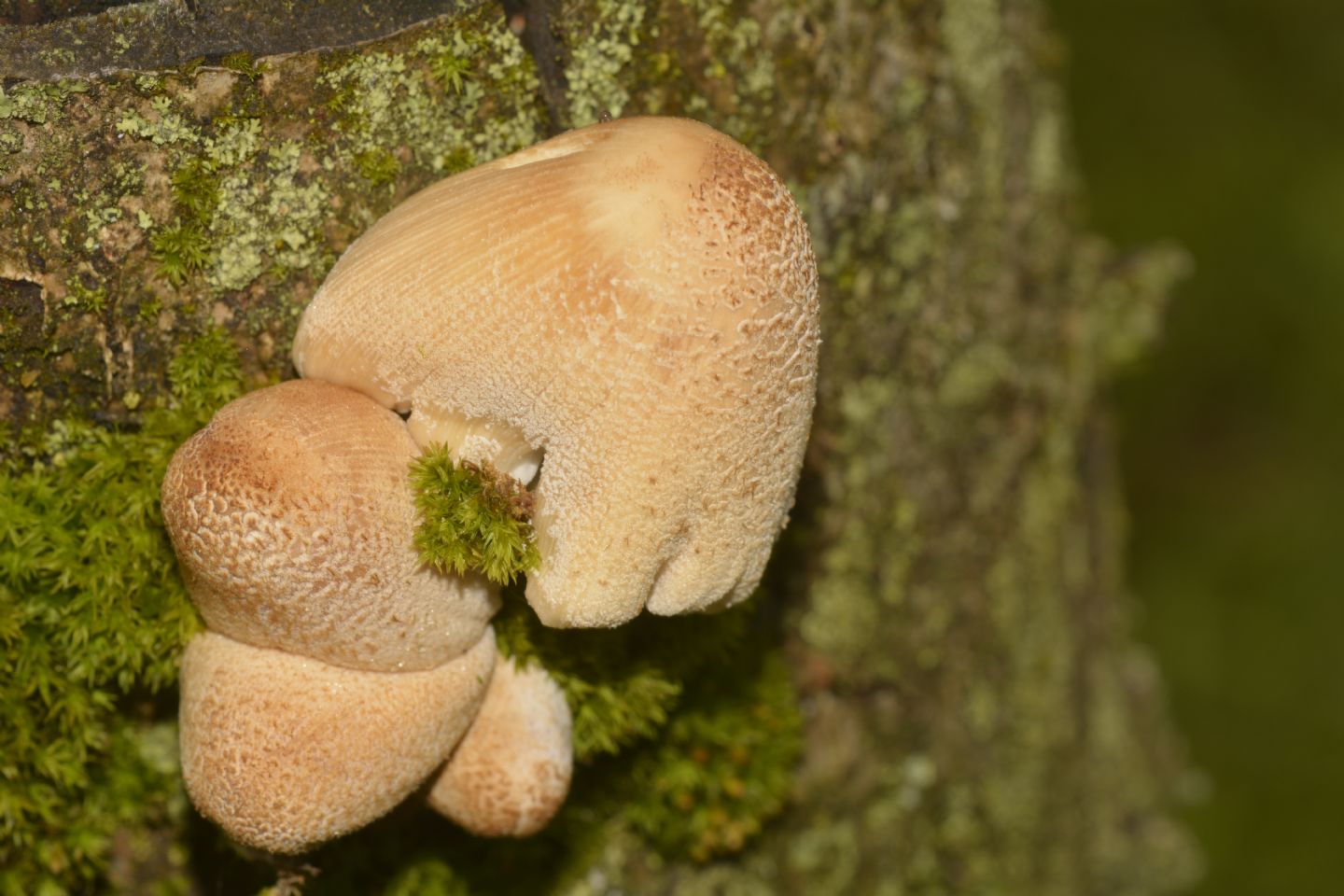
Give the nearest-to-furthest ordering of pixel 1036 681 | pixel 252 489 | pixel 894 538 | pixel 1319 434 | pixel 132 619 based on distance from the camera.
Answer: pixel 252 489
pixel 132 619
pixel 894 538
pixel 1036 681
pixel 1319 434

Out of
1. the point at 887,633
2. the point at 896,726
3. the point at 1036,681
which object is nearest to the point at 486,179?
the point at 887,633

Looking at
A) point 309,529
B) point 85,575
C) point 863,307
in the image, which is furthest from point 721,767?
point 85,575

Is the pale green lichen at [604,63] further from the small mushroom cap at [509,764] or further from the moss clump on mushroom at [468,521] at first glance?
the small mushroom cap at [509,764]

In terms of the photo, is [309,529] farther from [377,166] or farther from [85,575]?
[377,166]

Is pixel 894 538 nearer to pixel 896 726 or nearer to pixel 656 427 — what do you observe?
pixel 896 726

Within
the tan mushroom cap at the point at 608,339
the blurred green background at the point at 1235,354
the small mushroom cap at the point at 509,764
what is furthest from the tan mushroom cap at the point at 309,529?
the blurred green background at the point at 1235,354

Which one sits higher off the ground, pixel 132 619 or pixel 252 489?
pixel 252 489
